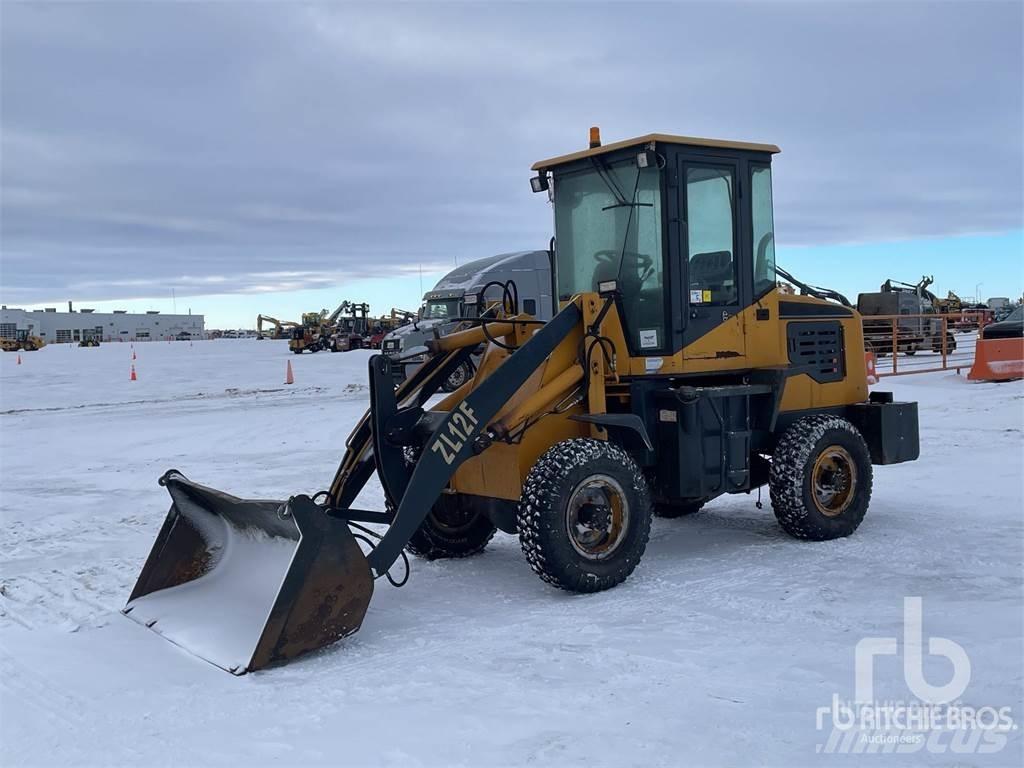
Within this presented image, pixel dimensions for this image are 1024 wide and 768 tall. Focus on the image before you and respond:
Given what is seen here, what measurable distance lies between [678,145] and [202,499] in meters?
3.74

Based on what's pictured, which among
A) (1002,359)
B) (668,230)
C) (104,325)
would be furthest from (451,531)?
(104,325)

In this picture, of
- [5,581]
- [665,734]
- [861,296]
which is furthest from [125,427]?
[861,296]

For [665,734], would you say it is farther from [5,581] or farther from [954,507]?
[954,507]

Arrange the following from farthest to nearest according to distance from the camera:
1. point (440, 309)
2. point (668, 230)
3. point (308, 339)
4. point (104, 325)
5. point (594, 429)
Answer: point (104, 325) < point (308, 339) < point (440, 309) < point (668, 230) < point (594, 429)

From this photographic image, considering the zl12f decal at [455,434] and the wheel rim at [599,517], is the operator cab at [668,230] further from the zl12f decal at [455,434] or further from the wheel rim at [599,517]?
the zl12f decal at [455,434]

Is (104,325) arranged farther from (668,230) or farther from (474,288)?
(668,230)

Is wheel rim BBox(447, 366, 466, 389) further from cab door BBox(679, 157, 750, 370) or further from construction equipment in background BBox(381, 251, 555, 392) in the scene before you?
construction equipment in background BBox(381, 251, 555, 392)

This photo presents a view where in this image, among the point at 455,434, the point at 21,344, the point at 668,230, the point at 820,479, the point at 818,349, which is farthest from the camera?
the point at 21,344

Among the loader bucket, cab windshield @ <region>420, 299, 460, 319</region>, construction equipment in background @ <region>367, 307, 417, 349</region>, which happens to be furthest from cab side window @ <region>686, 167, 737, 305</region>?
construction equipment in background @ <region>367, 307, 417, 349</region>

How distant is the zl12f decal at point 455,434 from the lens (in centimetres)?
529

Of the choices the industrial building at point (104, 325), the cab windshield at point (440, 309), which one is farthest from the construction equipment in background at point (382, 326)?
the industrial building at point (104, 325)

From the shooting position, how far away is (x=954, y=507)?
770 cm

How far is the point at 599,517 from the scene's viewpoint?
224 inches

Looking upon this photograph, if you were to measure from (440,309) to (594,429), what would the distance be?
17.8 m
